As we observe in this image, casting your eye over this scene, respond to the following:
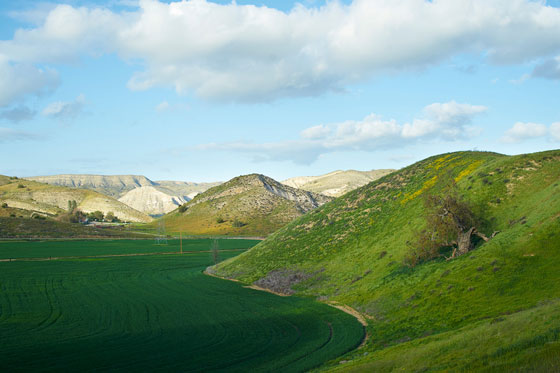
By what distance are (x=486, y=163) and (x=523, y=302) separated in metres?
40.2

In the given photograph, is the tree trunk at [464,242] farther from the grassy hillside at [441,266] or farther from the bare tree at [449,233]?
the grassy hillside at [441,266]

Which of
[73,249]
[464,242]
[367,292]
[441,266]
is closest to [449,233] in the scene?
[464,242]

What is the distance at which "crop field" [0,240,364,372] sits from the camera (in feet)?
104

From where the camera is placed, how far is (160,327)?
42188 mm

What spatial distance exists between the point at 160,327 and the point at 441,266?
3273 centimetres

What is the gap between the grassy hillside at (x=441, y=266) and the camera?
78.2 feet

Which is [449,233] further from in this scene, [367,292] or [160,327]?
[160,327]

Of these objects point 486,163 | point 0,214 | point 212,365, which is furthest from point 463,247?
point 0,214

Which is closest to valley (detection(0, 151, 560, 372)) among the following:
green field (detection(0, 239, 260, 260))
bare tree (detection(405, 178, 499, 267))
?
bare tree (detection(405, 178, 499, 267))

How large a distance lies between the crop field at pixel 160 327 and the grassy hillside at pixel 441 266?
5.06 m

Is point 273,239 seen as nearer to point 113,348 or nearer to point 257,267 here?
point 257,267

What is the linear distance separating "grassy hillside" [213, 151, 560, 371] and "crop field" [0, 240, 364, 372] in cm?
506

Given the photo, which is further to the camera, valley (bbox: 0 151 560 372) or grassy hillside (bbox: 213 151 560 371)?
valley (bbox: 0 151 560 372)

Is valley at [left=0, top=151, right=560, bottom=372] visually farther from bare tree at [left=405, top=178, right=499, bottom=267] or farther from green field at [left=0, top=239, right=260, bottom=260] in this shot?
green field at [left=0, top=239, right=260, bottom=260]
